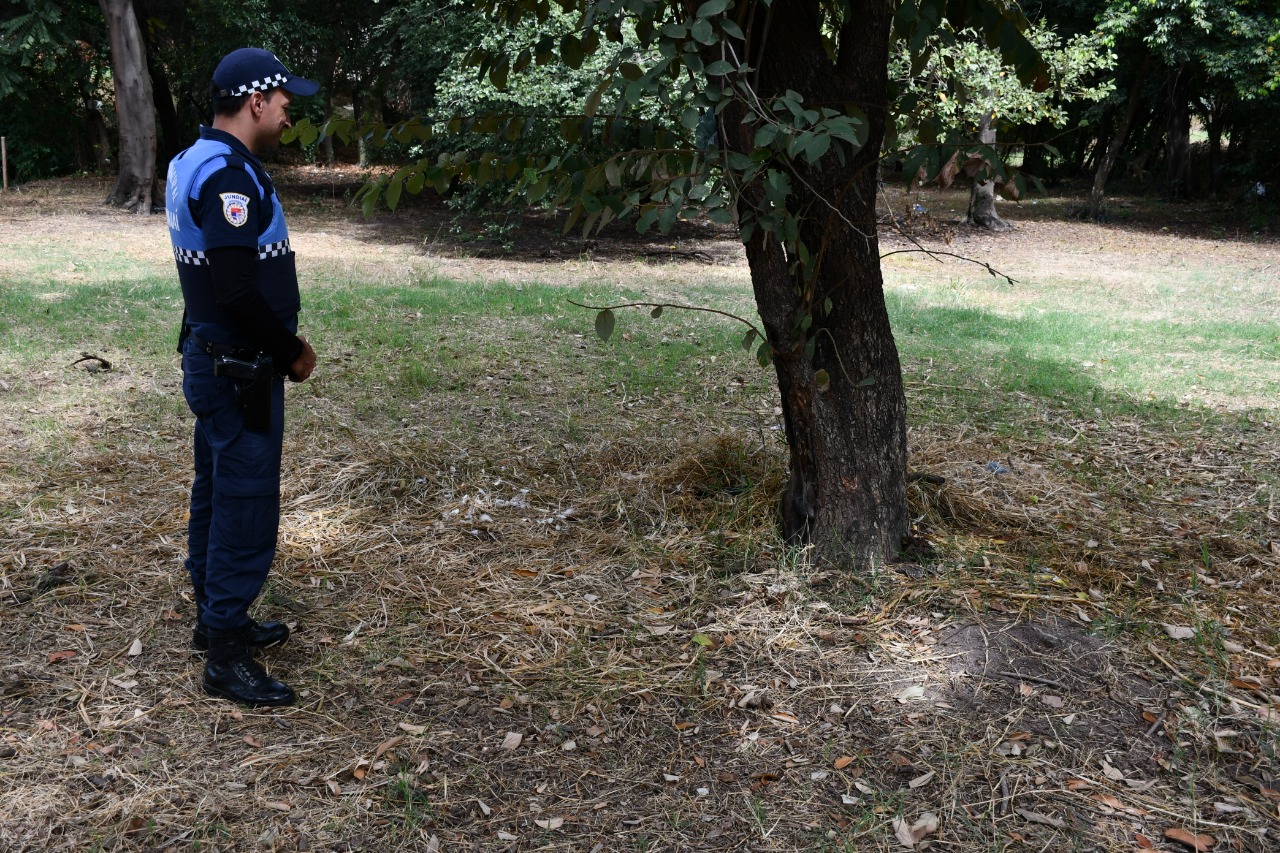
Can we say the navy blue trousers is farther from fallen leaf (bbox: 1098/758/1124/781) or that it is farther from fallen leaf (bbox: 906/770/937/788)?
fallen leaf (bbox: 1098/758/1124/781)

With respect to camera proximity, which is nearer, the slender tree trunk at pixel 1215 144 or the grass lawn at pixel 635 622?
the grass lawn at pixel 635 622

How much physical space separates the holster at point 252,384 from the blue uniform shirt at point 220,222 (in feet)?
0.26

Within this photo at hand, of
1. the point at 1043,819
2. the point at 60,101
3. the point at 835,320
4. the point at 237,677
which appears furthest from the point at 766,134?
the point at 60,101

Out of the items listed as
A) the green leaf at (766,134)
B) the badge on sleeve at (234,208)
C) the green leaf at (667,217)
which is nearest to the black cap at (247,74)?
the badge on sleeve at (234,208)

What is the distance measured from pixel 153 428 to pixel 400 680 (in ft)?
10.2

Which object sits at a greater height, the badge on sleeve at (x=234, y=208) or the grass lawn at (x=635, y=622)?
the badge on sleeve at (x=234, y=208)

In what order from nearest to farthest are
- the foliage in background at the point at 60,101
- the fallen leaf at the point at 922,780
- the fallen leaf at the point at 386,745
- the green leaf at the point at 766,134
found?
1. the green leaf at the point at 766,134
2. the fallen leaf at the point at 922,780
3. the fallen leaf at the point at 386,745
4. the foliage in background at the point at 60,101

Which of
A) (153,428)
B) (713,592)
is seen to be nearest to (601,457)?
(713,592)

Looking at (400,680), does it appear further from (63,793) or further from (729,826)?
(729,826)

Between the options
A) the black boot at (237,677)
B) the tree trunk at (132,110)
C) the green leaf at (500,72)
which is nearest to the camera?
the black boot at (237,677)

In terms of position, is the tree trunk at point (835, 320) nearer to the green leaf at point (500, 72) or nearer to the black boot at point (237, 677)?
the green leaf at point (500, 72)

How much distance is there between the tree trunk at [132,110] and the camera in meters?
16.3

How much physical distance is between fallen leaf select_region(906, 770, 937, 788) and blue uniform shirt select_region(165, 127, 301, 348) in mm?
2411

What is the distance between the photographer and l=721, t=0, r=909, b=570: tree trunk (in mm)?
3537
